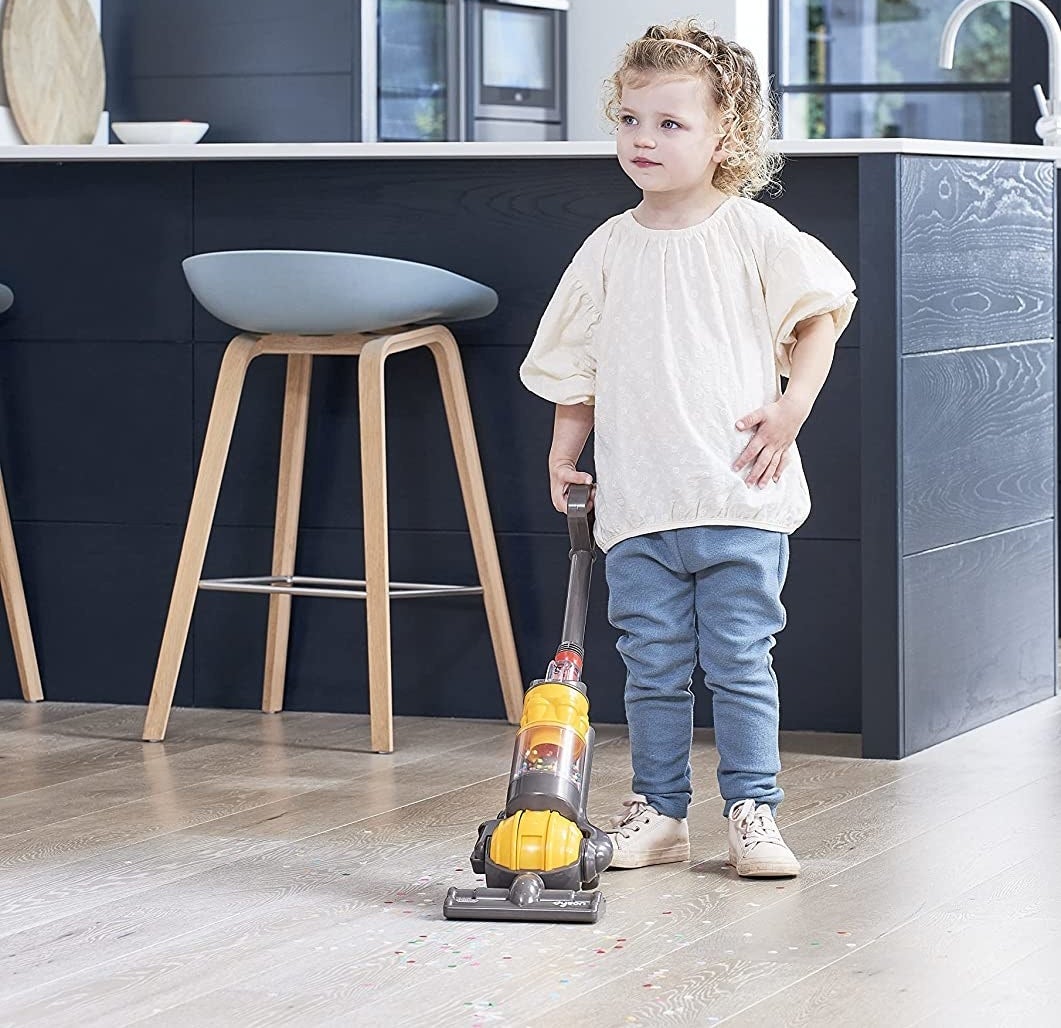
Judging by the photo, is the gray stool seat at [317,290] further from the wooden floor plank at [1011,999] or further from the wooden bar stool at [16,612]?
the wooden floor plank at [1011,999]

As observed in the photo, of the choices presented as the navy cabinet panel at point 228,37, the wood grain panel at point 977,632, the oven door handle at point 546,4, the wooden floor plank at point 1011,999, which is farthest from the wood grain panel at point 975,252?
the oven door handle at point 546,4

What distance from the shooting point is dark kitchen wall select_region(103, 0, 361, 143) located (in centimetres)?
522

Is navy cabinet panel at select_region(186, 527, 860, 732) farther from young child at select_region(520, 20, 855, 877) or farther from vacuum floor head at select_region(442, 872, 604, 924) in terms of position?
vacuum floor head at select_region(442, 872, 604, 924)

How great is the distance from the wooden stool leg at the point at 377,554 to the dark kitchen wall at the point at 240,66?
2.45m

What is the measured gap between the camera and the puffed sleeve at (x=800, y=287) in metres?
2.14

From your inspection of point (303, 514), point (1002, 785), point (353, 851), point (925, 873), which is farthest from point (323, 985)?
point (303, 514)

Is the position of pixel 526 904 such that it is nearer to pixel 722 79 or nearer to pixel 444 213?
pixel 722 79

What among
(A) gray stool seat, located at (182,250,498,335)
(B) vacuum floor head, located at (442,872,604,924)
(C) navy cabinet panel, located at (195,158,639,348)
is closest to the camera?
(B) vacuum floor head, located at (442,872,604,924)

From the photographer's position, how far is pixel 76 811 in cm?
250

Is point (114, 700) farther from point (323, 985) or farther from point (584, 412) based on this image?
point (323, 985)

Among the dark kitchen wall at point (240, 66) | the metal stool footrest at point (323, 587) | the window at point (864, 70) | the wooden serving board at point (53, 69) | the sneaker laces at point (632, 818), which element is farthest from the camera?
the window at point (864, 70)

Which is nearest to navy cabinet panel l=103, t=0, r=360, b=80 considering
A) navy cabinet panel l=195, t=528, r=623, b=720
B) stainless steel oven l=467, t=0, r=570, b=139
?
stainless steel oven l=467, t=0, r=570, b=139

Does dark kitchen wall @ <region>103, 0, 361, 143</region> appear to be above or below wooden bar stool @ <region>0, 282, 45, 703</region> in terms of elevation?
above

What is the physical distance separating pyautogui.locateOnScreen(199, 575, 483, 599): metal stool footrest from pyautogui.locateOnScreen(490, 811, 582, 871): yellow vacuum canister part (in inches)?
36.4
